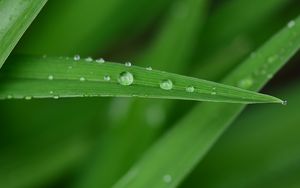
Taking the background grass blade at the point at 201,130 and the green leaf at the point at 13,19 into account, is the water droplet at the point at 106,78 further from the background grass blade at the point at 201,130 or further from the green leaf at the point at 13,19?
the background grass blade at the point at 201,130

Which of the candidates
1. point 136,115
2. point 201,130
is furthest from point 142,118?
point 201,130

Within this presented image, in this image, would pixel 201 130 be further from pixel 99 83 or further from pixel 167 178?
pixel 99 83

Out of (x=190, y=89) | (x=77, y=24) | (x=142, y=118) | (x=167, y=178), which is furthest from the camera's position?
(x=77, y=24)

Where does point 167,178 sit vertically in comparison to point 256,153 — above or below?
below

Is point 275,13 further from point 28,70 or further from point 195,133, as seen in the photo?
point 28,70

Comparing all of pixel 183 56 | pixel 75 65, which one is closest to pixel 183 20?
pixel 183 56

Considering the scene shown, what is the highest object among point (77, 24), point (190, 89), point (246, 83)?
point (77, 24)

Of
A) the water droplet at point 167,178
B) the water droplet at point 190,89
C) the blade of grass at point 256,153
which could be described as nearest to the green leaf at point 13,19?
the water droplet at point 190,89

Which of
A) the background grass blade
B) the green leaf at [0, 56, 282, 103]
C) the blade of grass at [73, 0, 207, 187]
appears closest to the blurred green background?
the blade of grass at [73, 0, 207, 187]
